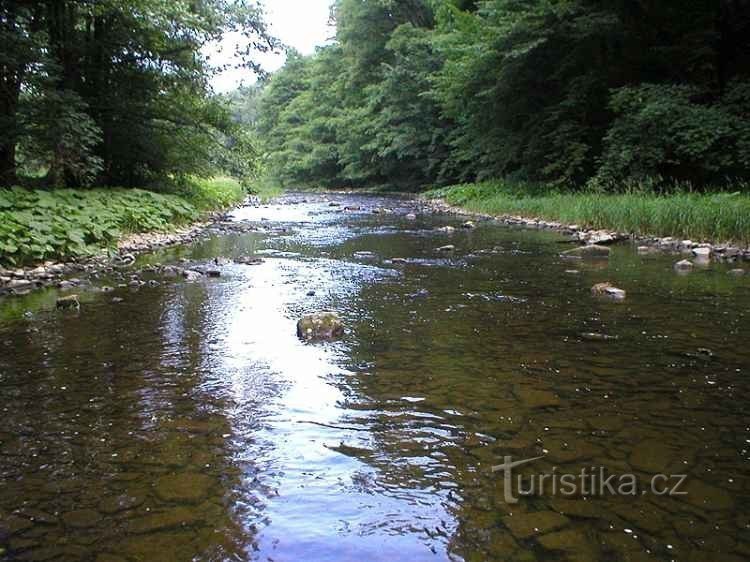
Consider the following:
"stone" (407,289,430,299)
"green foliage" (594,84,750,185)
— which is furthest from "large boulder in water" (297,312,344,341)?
"green foliage" (594,84,750,185)

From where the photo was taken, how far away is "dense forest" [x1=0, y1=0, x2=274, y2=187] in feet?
35.2

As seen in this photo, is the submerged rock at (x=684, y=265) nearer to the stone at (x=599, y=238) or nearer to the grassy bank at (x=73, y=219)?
the stone at (x=599, y=238)

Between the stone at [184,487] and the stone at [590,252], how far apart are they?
729 cm

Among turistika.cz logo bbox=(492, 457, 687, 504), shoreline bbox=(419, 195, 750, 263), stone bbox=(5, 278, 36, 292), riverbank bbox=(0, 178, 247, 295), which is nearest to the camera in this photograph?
A: turistika.cz logo bbox=(492, 457, 687, 504)

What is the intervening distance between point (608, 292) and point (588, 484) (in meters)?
3.91

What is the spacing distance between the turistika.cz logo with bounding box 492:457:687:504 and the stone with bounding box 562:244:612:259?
656cm

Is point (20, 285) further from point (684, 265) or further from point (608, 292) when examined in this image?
point (684, 265)

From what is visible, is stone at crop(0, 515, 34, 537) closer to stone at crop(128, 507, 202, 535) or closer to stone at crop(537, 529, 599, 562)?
Result: stone at crop(128, 507, 202, 535)

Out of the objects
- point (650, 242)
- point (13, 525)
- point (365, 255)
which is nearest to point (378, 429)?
point (13, 525)

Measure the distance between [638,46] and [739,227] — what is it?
32.6 ft

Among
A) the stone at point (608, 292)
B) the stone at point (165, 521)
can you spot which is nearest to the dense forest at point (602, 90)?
the stone at point (608, 292)

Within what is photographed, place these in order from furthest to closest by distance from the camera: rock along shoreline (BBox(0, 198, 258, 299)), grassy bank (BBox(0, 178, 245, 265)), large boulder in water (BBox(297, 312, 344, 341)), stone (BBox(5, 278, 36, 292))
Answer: grassy bank (BBox(0, 178, 245, 265)) < rock along shoreline (BBox(0, 198, 258, 299)) < stone (BBox(5, 278, 36, 292)) < large boulder in water (BBox(297, 312, 344, 341))

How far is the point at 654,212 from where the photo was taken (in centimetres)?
1041

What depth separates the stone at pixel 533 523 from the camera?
212cm
